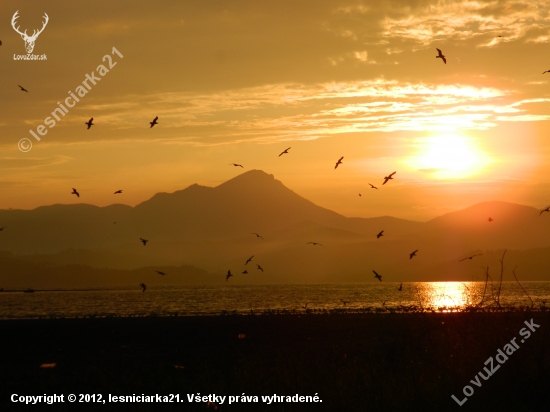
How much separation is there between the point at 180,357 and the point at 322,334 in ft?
35.3

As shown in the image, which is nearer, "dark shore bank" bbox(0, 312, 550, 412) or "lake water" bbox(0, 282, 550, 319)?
"dark shore bank" bbox(0, 312, 550, 412)

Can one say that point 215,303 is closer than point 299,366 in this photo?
No

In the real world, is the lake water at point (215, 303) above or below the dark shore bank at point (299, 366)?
above

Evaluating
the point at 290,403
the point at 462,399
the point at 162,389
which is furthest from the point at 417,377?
the point at 162,389

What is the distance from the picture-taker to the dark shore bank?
59.4 ft

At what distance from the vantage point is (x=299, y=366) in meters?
24.3

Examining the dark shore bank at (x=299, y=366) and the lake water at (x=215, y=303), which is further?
the lake water at (x=215, y=303)

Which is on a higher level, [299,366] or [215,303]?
[215,303]

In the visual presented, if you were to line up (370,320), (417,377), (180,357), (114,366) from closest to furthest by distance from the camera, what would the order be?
(417,377)
(114,366)
(180,357)
(370,320)

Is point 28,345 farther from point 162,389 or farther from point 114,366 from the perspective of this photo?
point 162,389

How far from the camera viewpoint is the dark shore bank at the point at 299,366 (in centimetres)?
1811

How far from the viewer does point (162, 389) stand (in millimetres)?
21172

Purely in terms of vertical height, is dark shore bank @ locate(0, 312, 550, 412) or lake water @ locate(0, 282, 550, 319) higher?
lake water @ locate(0, 282, 550, 319)

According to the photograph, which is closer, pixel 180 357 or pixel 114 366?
pixel 114 366
